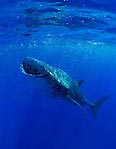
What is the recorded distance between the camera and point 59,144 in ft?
145

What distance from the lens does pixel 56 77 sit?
9.31 m

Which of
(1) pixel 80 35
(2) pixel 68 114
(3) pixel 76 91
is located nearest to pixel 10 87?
(2) pixel 68 114

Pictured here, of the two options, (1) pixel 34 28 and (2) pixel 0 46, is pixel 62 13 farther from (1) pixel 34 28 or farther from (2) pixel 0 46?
(2) pixel 0 46

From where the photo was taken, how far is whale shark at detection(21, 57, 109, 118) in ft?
27.3

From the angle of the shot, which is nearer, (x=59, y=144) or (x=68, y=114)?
(x=59, y=144)

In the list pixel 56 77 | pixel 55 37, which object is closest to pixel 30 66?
pixel 56 77

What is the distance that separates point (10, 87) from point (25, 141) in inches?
2549

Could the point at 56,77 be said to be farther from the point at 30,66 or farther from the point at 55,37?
the point at 55,37

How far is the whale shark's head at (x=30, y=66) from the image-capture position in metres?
8.29

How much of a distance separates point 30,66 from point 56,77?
1.22 meters

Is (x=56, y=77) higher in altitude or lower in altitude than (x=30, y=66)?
lower

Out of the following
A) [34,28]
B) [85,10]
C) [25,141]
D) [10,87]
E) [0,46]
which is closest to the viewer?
[85,10]

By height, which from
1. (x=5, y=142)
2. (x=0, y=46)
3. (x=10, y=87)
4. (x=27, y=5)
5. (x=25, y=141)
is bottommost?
(x=10, y=87)

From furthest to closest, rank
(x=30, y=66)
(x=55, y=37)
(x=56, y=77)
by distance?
1. (x=55, y=37)
2. (x=56, y=77)
3. (x=30, y=66)
